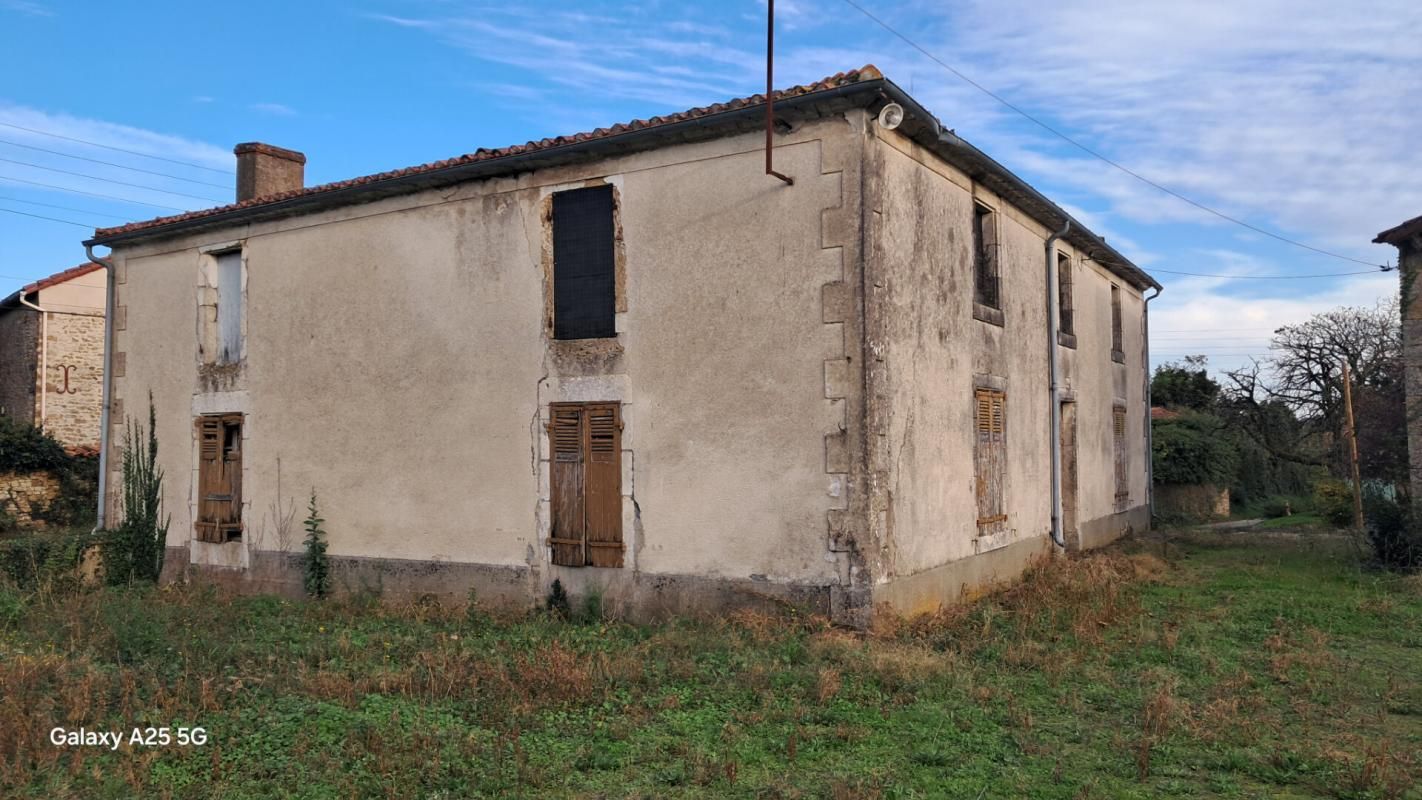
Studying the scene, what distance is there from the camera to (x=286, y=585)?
11.4m

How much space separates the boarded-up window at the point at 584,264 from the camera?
379 inches

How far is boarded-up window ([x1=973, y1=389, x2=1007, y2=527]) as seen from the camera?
10508 mm

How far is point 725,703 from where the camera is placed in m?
6.27

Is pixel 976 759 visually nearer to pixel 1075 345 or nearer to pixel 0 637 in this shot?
pixel 0 637

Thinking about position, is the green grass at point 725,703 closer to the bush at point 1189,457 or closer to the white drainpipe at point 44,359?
the white drainpipe at point 44,359

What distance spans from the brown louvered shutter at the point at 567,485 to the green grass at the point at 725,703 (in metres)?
0.80

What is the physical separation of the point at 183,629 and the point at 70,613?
1274mm

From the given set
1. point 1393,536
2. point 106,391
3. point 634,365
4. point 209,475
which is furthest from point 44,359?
point 1393,536

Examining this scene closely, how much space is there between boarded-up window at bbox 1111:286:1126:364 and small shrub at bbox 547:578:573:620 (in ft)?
37.5

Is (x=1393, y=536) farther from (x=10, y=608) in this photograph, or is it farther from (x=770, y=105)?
(x=10, y=608)

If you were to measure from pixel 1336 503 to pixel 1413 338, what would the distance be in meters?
7.14

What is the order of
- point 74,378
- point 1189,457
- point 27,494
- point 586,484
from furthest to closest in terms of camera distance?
point 1189,457 < point 74,378 < point 27,494 < point 586,484

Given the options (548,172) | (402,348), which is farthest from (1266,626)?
(402,348)

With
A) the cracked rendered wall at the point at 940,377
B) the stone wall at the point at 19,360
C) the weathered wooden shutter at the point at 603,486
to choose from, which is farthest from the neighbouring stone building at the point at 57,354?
the cracked rendered wall at the point at 940,377
